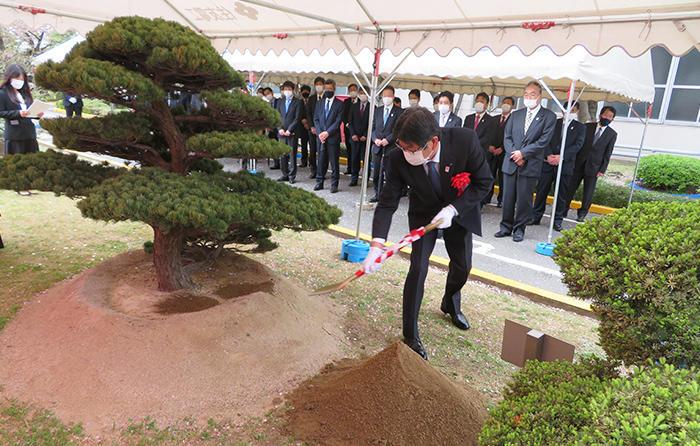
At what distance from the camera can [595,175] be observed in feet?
26.5

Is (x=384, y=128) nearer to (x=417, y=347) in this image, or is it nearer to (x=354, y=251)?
(x=354, y=251)

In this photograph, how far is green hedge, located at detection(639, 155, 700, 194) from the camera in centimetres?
1080

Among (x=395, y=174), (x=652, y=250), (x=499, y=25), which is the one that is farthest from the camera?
(x=499, y=25)

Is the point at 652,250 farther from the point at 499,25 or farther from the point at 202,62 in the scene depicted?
the point at 499,25

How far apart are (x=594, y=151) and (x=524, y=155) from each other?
7.79ft

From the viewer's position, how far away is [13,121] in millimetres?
6211

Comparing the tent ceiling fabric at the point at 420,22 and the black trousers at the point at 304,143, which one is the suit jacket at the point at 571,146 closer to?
the tent ceiling fabric at the point at 420,22

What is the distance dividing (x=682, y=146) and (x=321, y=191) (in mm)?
11802

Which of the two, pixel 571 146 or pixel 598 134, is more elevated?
pixel 598 134

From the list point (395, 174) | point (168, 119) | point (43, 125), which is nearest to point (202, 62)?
point (168, 119)

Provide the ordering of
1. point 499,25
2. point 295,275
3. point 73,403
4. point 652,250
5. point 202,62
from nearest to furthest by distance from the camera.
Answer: point 652,250 → point 73,403 → point 202,62 → point 499,25 → point 295,275

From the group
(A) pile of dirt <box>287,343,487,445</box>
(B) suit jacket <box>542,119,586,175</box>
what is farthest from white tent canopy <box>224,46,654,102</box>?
(A) pile of dirt <box>287,343,487,445</box>

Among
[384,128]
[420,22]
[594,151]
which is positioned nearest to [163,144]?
[420,22]

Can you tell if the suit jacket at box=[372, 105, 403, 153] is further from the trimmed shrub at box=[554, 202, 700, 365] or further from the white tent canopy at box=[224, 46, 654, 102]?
the trimmed shrub at box=[554, 202, 700, 365]
